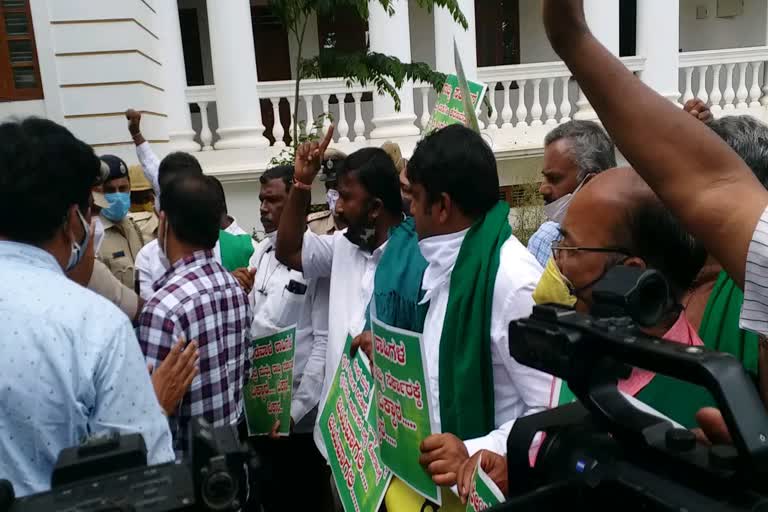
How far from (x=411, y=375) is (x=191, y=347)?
2.06ft

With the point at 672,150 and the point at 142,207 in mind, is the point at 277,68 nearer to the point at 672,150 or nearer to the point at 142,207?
the point at 142,207

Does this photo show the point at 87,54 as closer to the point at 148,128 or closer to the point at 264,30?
the point at 148,128

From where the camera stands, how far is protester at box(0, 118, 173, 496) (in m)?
1.19

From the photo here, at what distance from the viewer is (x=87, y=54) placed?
20.3 ft

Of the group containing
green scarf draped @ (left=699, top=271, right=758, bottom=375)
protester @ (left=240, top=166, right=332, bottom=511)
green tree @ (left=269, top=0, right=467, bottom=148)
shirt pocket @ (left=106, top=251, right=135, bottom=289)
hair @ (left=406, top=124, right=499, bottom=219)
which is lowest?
protester @ (left=240, top=166, right=332, bottom=511)

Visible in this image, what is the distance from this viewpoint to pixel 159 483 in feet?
2.46

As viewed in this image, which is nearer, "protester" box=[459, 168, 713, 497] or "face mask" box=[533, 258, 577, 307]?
"protester" box=[459, 168, 713, 497]

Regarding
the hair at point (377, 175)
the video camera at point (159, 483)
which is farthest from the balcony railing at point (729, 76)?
the video camera at point (159, 483)

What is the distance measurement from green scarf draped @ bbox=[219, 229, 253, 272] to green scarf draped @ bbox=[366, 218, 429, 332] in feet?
4.18

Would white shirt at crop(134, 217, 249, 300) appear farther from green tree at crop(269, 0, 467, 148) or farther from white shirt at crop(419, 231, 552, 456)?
green tree at crop(269, 0, 467, 148)

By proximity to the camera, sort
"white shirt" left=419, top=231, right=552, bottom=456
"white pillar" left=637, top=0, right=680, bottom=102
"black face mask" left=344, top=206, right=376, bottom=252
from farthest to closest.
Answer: "white pillar" left=637, top=0, right=680, bottom=102
"black face mask" left=344, top=206, right=376, bottom=252
"white shirt" left=419, top=231, right=552, bottom=456

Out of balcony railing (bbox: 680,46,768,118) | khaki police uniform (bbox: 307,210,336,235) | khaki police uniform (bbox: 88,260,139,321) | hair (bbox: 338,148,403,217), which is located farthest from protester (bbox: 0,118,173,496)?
balcony railing (bbox: 680,46,768,118)

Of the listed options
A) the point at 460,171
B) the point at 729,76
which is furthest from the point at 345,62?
the point at 729,76

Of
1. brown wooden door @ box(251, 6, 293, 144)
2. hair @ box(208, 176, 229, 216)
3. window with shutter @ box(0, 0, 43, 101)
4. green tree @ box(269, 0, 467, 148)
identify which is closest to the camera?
hair @ box(208, 176, 229, 216)
